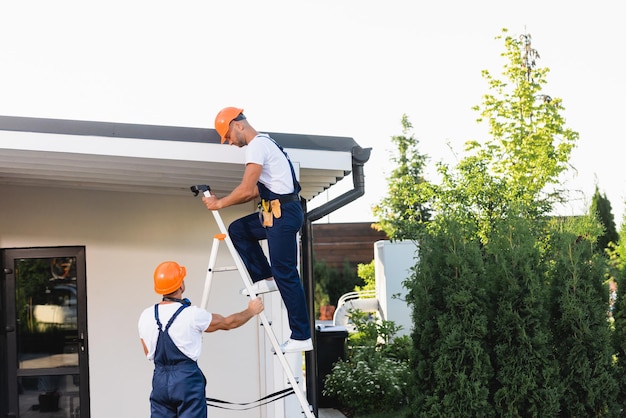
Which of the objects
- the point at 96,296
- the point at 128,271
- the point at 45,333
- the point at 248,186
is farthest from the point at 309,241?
the point at 248,186

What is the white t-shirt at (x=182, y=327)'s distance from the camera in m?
4.72

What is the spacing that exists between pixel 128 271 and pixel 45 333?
3.21ft

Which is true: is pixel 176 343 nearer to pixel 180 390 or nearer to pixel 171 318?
pixel 171 318

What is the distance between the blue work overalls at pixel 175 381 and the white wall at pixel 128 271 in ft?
9.84

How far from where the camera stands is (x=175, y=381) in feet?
15.7

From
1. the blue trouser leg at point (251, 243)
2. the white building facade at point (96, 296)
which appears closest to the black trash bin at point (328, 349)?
the white building facade at point (96, 296)

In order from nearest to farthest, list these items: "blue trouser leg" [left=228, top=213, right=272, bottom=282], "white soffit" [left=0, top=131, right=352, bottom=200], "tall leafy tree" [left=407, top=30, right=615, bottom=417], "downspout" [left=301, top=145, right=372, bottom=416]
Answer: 1. "blue trouser leg" [left=228, top=213, right=272, bottom=282]
2. "white soffit" [left=0, top=131, right=352, bottom=200]
3. "downspout" [left=301, top=145, right=372, bottom=416]
4. "tall leafy tree" [left=407, top=30, right=615, bottom=417]

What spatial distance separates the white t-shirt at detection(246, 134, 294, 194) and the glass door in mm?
3596

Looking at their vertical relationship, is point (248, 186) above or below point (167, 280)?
above

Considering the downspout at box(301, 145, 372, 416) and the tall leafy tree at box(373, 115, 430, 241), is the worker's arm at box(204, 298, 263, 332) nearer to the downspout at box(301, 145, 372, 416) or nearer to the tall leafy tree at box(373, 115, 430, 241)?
the downspout at box(301, 145, 372, 416)

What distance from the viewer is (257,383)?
25.8 ft

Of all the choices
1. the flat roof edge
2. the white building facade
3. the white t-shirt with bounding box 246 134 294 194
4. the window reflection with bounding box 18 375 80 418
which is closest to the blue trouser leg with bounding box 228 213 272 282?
the white t-shirt with bounding box 246 134 294 194

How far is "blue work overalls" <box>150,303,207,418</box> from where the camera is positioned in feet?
15.5

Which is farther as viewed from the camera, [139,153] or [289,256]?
[139,153]
